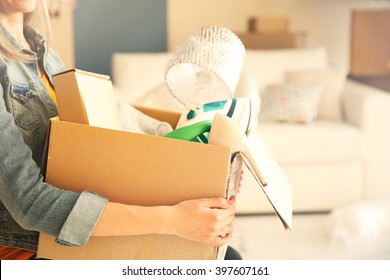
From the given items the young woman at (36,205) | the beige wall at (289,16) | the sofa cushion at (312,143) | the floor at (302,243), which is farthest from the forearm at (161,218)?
the beige wall at (289,16)

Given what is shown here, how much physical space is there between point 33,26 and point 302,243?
1.70 m

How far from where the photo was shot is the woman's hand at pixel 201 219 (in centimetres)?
83

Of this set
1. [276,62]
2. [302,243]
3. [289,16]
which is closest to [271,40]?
[276,62]

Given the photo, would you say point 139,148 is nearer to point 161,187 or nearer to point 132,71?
point 161,187

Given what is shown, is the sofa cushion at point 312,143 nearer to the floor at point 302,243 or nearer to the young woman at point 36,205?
the floor at point 302,243

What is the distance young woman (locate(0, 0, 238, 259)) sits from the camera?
0.81 meters

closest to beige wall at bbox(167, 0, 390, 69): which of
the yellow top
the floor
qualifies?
the floor

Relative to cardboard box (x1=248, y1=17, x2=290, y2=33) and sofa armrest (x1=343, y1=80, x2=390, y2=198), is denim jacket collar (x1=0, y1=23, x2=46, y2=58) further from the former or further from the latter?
cardboard box (x1=248, y1=17, x2=290, y2=33)

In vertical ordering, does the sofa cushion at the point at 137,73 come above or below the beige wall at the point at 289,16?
below

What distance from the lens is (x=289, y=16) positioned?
156 inches

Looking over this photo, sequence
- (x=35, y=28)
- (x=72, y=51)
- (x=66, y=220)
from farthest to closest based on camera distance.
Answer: (x=72, y=51), (x=35, y=28), (x=66, y=220)

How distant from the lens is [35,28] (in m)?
0.96
